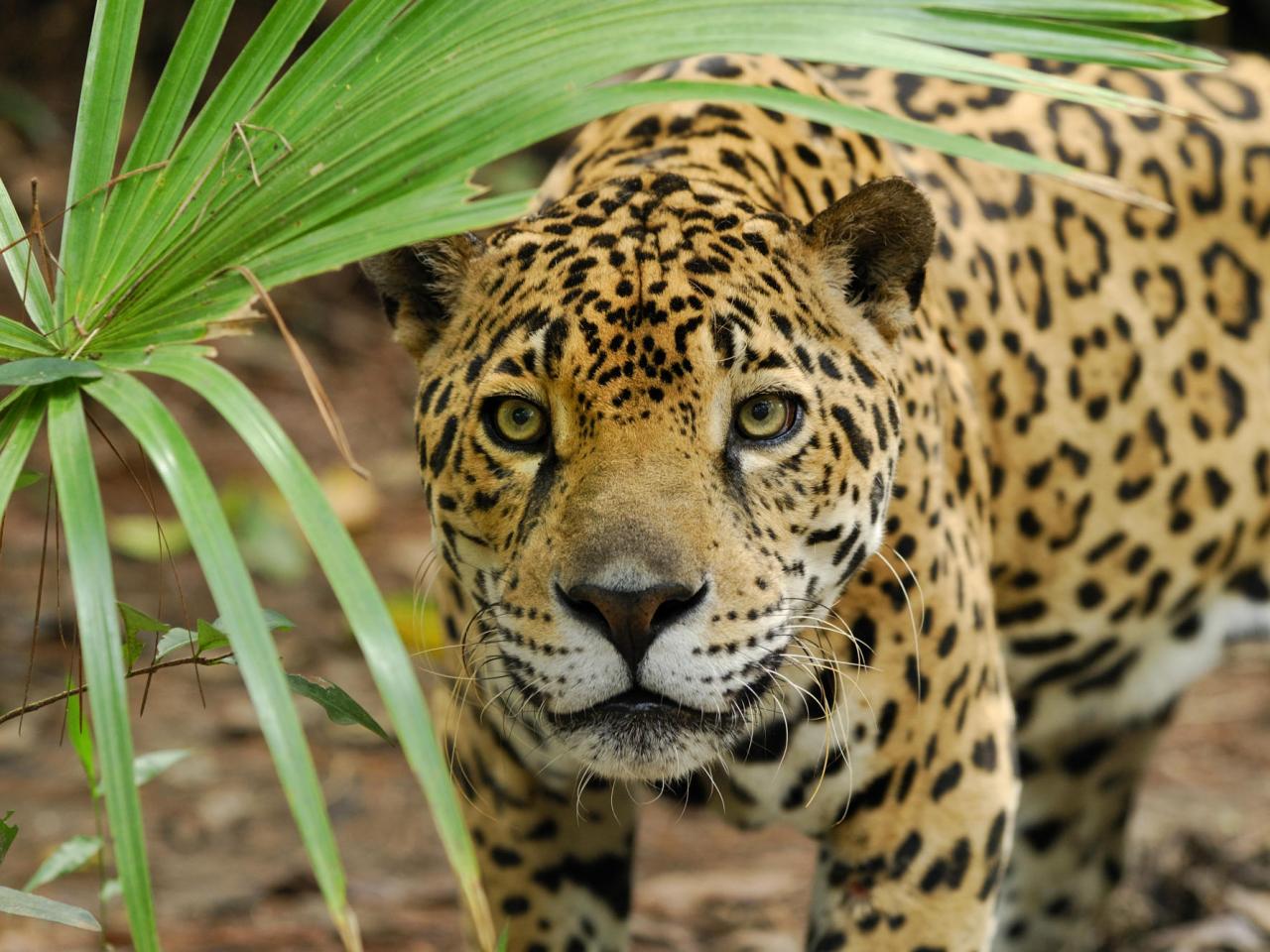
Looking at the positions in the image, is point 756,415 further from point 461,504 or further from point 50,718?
point 50,718

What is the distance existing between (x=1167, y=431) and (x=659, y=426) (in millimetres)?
2657

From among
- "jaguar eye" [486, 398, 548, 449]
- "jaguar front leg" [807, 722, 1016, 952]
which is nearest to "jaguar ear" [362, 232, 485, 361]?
"jaguar eye" [486, 398, 548, 449]

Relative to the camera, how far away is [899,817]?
417 centimetres

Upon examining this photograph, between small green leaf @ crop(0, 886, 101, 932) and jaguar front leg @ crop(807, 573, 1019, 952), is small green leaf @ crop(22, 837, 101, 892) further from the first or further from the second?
jaguar front leg @ crop(807, 573, 1019, 952)

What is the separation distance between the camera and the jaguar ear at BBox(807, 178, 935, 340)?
142 inches

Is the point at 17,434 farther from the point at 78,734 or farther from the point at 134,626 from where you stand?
the point at 78,734

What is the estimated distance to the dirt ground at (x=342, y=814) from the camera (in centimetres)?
638

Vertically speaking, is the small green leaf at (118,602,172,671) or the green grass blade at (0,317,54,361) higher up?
the green grass blade at (0,317,54,361)

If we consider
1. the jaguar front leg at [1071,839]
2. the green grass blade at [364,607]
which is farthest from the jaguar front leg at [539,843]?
the jaguar front leg at [1071,839]

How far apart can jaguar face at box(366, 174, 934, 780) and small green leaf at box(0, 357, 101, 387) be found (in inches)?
36.9

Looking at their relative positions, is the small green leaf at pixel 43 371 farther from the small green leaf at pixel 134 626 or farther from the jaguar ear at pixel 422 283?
the jaguar ear at pixel 422 283

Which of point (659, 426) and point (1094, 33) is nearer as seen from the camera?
point (1094, 33)

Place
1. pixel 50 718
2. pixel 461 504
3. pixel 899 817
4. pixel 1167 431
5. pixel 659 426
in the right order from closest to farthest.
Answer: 1. pixel 659 426
2. pixel 461 504
3. pixel 899 817
4. pixel 1167 431
5. pixel 50 718

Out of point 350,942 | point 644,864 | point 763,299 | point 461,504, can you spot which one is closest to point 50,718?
point 644,864
